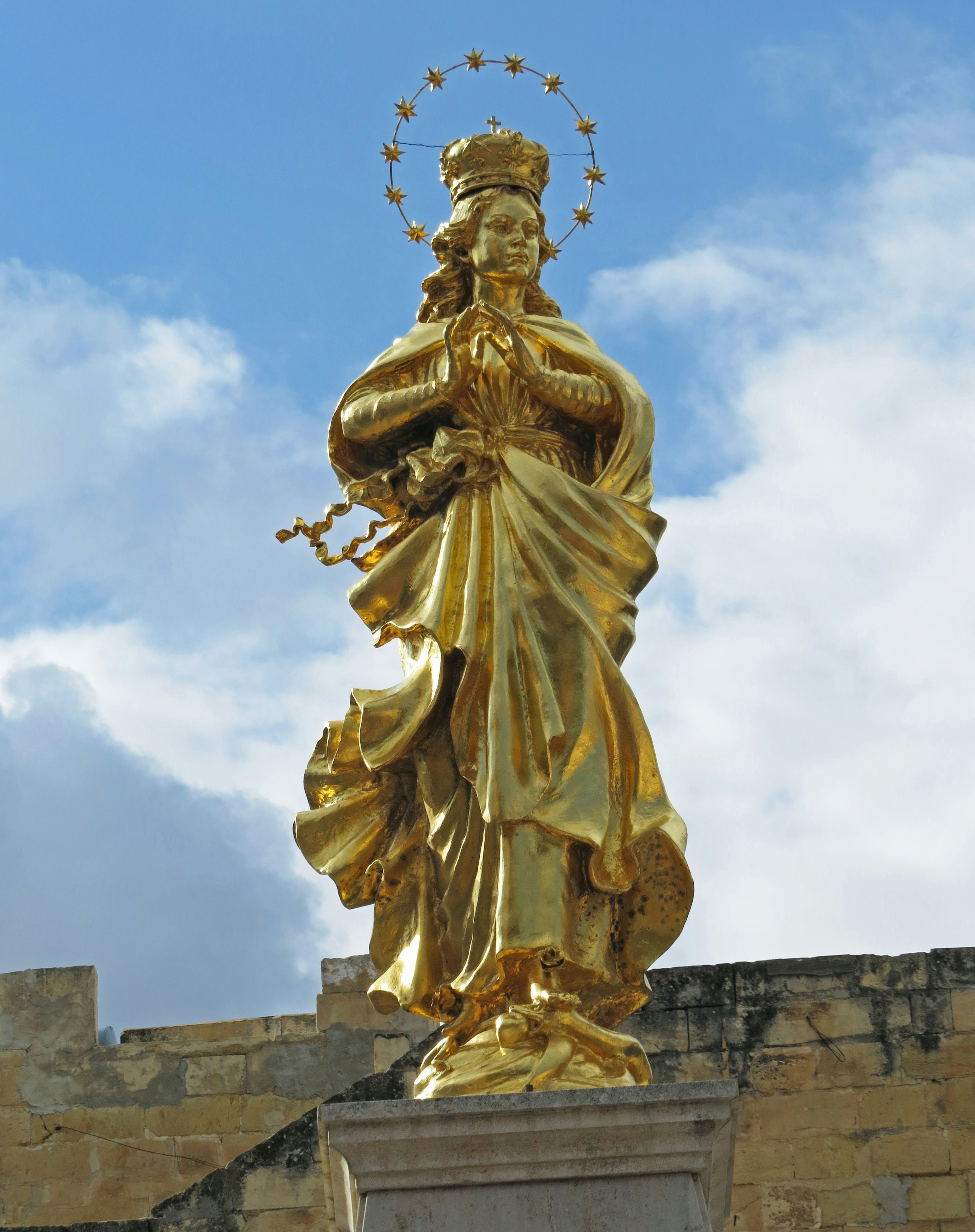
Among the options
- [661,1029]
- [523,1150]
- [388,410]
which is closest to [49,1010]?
[661,1029]

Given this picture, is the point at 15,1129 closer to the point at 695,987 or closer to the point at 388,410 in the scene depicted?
the point at 695,987

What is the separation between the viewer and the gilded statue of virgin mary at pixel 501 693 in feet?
16.0

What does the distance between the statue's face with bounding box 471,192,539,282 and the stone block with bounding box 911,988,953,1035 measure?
12.2 ft

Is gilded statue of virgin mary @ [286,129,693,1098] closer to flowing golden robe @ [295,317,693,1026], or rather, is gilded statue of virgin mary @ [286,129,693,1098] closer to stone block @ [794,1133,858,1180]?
flowing golden robe @ [295,317,693,1026]

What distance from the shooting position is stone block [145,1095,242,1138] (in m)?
9.05

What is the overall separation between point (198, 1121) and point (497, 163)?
5115mm

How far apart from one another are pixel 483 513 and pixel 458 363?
1.48 ft

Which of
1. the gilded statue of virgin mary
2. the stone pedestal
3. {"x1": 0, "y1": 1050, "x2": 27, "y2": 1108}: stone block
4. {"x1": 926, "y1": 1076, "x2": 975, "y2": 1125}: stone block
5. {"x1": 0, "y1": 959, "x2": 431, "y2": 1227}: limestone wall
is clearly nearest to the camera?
the stone pedestal

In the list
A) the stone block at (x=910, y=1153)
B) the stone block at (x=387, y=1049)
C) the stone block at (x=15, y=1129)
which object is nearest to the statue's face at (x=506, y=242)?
the stone block at (x=910, y=1153)

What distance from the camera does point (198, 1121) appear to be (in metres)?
9.06

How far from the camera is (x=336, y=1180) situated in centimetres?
477

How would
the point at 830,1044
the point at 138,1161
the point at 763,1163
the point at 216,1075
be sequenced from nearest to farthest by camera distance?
the point at 763,1163 → the point at 830,1044 → the point at 138,1161 → the point at 216,1075

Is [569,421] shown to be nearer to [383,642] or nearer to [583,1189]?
[383,642]

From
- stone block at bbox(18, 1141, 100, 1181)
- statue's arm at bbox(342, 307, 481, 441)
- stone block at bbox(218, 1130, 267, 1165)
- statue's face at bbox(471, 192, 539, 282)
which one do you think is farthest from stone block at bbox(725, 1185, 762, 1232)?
statue's face at bbox(471, 192, 539, 282)
